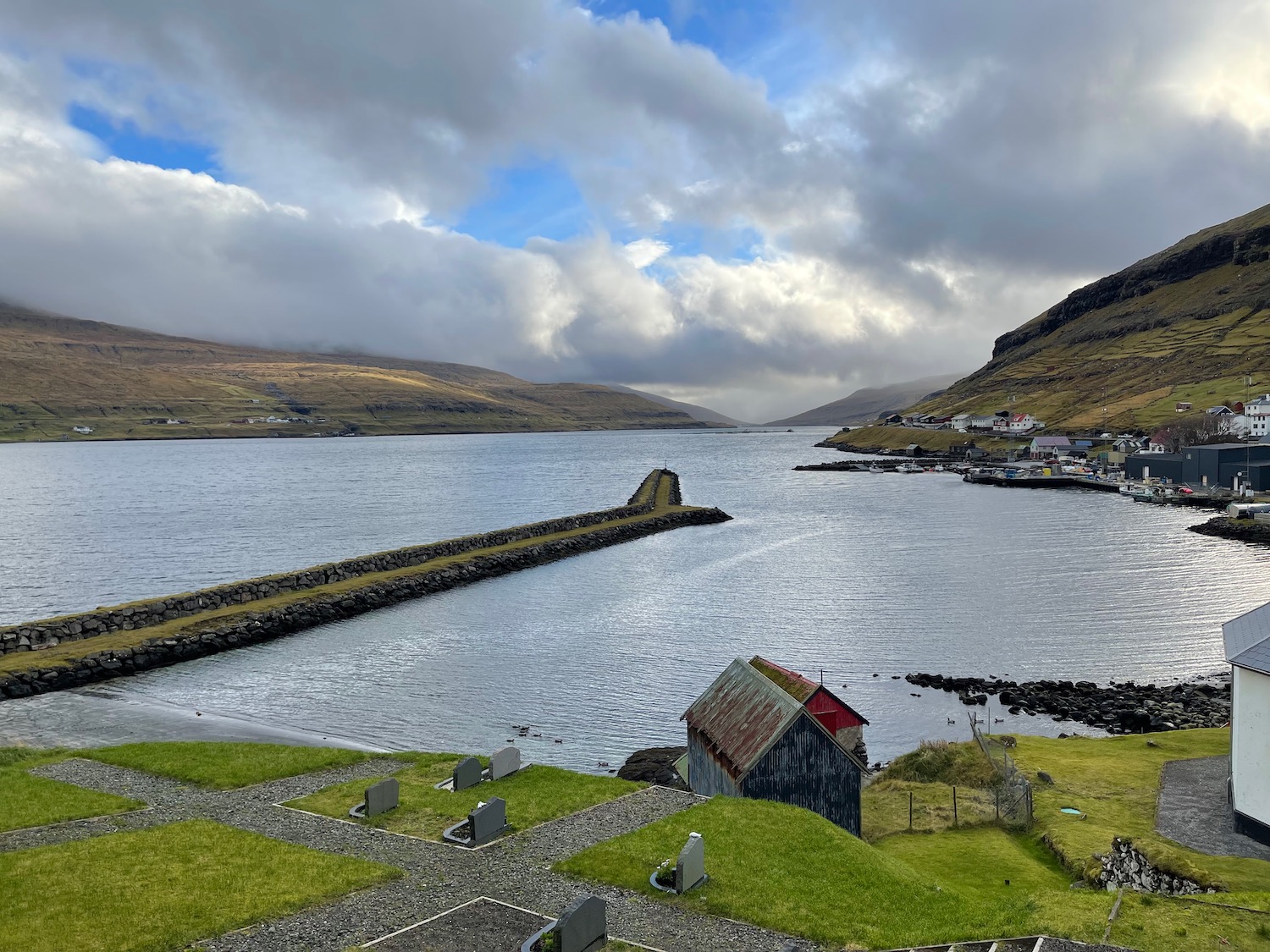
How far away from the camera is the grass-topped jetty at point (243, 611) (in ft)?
119

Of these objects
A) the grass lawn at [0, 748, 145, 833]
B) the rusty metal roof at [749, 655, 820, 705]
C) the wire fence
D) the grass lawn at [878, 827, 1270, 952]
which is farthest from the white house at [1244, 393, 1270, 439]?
the grass lawn at [0, 748, 145, 833]

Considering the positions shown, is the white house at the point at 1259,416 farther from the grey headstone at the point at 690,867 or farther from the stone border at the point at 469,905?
the stone border at the point at 469,905

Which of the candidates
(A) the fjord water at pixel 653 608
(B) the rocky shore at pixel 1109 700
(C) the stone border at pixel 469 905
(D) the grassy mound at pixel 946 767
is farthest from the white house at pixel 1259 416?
(C) the stone border at pixel 469 905

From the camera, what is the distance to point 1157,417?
159 m

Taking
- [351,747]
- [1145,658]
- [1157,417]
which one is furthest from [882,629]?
[1157,417]

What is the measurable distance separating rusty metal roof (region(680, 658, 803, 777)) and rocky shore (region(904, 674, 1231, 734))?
15.9 m

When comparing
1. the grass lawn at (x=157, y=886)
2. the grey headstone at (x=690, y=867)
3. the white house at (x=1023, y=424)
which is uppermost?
the white house at (x=1023, y=424)

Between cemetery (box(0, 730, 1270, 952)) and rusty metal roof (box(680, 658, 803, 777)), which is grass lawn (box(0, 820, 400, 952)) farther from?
rusty metal roof (box(680, 658, 803, 777))

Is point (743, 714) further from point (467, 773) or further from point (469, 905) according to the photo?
point (469, 905)

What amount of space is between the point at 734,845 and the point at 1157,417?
173 metres

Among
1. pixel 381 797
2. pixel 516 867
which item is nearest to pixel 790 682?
pixel 516 867

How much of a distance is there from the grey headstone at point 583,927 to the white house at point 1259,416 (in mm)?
153195

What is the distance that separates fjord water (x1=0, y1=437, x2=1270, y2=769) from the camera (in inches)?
1315

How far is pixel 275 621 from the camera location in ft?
147
